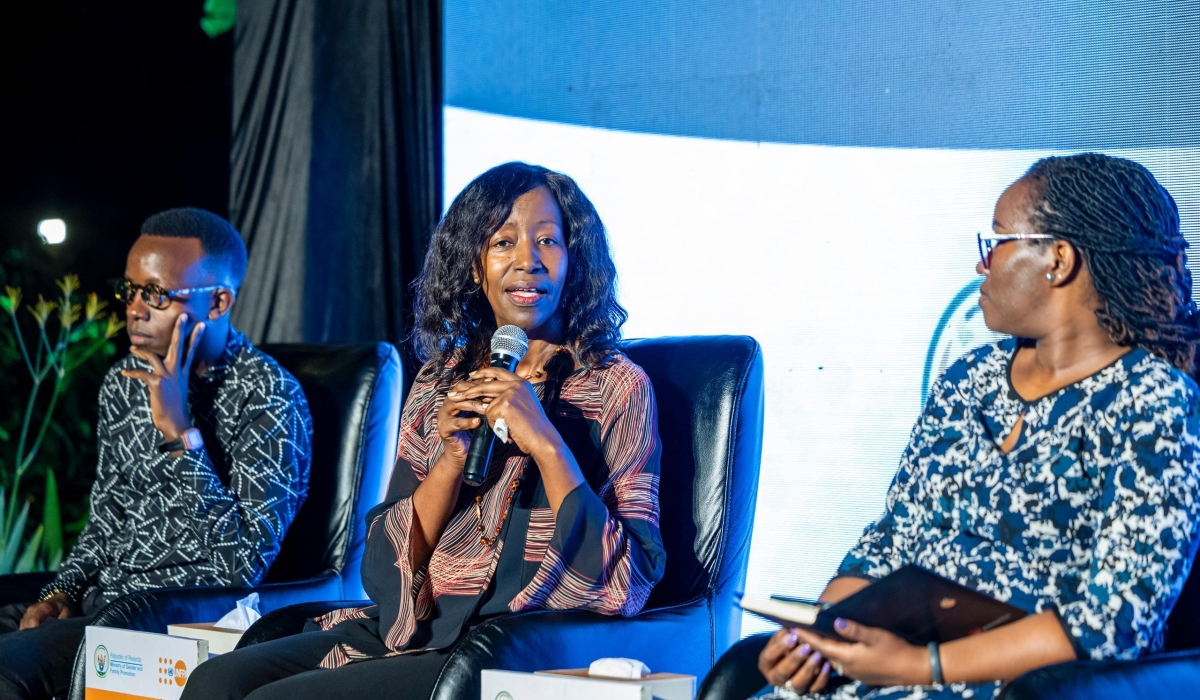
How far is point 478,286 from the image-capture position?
227cm

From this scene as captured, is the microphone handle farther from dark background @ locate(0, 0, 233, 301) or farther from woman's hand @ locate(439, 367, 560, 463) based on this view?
dark background @ locate(0, 0, 233, 301)

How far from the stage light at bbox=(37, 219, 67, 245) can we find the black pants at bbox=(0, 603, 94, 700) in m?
2.48

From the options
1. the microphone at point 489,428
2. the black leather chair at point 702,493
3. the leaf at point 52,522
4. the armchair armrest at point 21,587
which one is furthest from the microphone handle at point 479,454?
the leaf at point 52,522

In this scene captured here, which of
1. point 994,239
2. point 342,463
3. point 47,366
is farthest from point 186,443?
point 47,366

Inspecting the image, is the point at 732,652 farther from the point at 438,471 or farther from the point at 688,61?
the point at 688,61

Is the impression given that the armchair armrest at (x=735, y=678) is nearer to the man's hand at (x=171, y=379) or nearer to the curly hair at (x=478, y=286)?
the curly hair at (x=478, y=286)

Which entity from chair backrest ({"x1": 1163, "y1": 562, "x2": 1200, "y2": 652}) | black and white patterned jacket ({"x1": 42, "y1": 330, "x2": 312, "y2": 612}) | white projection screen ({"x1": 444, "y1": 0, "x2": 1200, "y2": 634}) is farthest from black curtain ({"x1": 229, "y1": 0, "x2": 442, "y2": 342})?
chair backrest ({"x1": 1163, "y1": 562, "x2": 1200, "y2": 652})

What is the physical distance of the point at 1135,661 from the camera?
1.44 metres

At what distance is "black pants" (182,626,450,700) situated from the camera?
6.07 feet

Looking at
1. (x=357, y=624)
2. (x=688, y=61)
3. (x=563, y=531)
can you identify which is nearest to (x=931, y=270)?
(x=688, y=61)

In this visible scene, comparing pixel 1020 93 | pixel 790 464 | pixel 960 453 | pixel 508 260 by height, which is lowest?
pixel 790 464

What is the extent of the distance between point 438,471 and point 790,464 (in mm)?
1208

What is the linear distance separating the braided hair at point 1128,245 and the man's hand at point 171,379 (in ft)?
6.46

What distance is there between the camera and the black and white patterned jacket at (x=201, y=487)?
259cm
